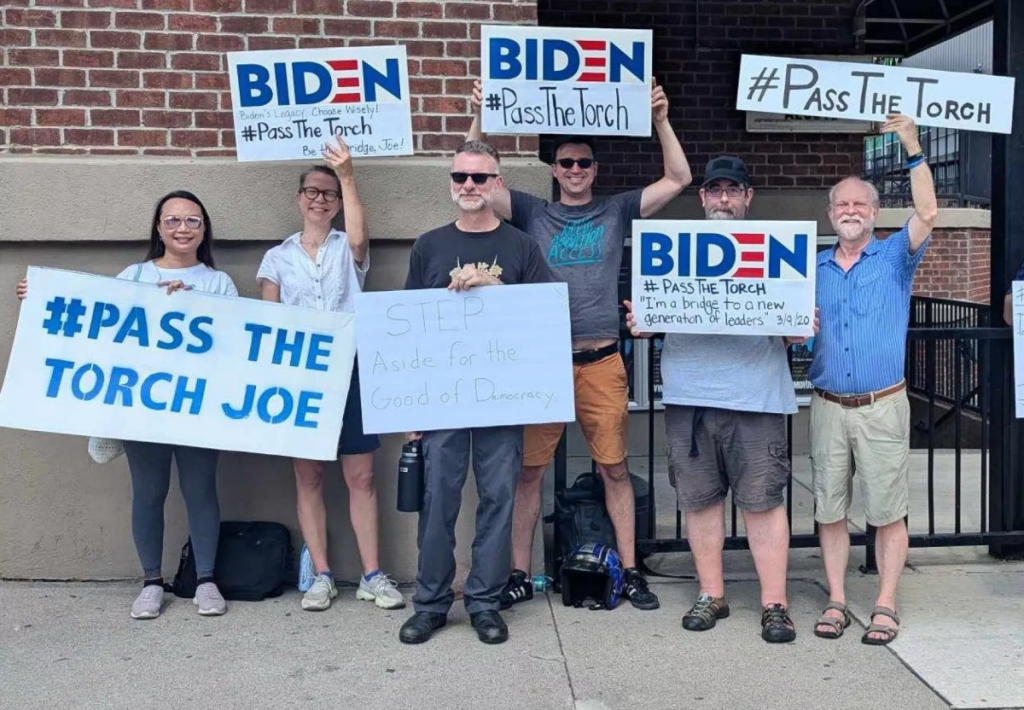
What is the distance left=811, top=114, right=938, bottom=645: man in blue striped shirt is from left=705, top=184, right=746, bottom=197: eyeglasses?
357 mm

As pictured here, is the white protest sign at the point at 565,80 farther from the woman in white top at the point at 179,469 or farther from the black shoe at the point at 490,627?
the black shoe at the point at 490,627

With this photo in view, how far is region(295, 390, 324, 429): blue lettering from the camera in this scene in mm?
4711

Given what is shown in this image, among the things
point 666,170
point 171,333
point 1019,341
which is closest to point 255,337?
point 171,333

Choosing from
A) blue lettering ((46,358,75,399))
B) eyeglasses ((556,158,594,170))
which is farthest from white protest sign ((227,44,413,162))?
blue lettering ((46,358,75,399))

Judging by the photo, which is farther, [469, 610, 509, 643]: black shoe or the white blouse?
the white blouse

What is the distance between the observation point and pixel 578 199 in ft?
15.6

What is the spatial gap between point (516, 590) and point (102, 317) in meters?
2.09

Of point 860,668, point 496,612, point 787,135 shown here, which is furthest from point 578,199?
point 787,135

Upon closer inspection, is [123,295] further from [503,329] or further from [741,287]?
[741,287]

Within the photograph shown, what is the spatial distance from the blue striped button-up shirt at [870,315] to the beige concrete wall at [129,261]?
147cm

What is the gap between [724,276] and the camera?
4414 mm

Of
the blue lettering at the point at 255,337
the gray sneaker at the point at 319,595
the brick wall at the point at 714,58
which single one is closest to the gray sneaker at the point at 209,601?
the gray sneaker at the point at 319,595

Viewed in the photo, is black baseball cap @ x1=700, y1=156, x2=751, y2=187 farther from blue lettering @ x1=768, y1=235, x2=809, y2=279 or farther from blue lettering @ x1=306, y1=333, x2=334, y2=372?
blue lettering @ x1=306, y1=333, x2=334, y2=372

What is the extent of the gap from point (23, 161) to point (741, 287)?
3141mm
